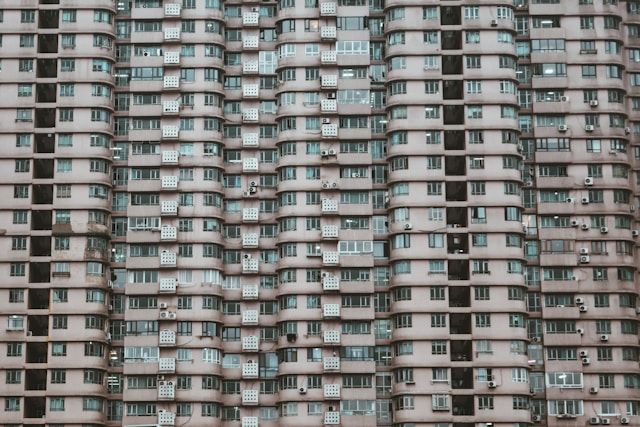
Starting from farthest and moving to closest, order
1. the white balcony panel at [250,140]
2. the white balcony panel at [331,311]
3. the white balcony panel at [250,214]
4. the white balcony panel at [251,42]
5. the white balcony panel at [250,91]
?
Result: the white balcony panel at [251,42] < the white balcony panel at [250,91] < the white balcony panel at [250,140] < the white balcony panel at [250,214] < the white balcony panel at [331,311]

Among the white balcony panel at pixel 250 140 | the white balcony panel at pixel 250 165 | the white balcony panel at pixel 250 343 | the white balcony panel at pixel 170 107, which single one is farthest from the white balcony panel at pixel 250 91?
the white balcony panel at pixel 250 343

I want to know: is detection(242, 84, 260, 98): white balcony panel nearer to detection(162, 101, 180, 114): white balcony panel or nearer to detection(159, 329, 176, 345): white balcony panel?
detection(162, 101, 180, 114): white balcony panel

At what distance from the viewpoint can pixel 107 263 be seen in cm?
10231

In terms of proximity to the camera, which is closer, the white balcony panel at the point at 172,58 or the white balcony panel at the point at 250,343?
the white balcony panel at the point at 250,343

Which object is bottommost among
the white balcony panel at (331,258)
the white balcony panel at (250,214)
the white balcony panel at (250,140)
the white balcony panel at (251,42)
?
the white balcony panel at (331,258)

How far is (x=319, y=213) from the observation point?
335ft

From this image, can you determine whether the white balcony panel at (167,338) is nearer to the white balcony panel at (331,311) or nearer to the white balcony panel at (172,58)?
the white balcony panel at (331,311)

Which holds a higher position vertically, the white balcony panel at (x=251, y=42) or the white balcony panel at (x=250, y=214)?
the white balcony panel at (x=251, y=42)

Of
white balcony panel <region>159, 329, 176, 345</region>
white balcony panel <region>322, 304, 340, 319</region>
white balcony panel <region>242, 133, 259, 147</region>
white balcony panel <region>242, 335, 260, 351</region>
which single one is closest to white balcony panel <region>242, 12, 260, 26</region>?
white balcony panel <region>242, 133, 259, 147</region>

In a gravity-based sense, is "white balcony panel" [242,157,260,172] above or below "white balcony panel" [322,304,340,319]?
above

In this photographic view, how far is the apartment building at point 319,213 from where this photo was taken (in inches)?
3922

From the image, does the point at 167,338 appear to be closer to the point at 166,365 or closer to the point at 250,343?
the point at 166,365

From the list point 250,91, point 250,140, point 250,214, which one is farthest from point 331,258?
point 250,91

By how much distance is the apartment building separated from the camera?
3922 inches
